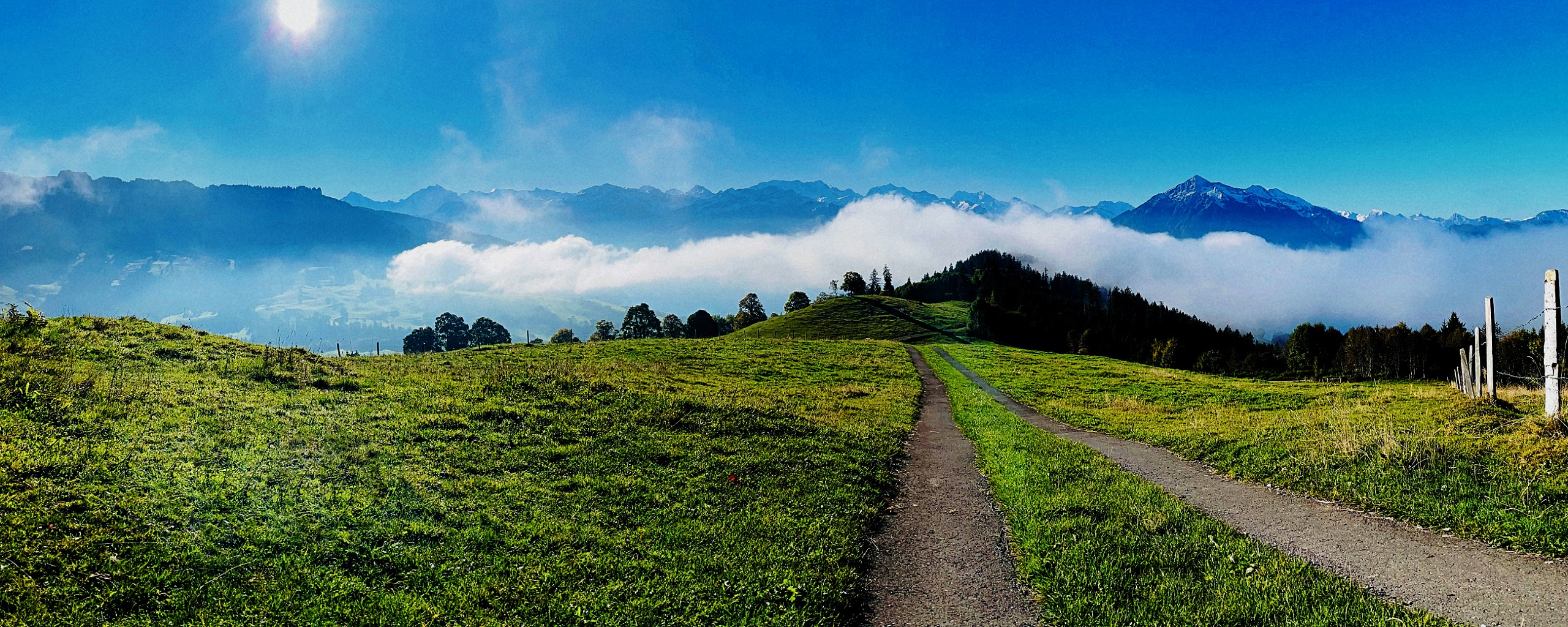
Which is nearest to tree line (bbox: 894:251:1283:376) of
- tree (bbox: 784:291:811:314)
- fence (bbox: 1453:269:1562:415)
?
tree (bbox: 784:291:811:314)

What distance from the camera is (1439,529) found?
31.1 ft

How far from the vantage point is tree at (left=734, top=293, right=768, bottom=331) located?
149 metres

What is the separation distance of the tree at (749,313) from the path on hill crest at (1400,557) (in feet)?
447

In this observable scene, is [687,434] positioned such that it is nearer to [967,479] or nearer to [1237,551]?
[967,479]

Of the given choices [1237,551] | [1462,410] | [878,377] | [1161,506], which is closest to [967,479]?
[1161,506]

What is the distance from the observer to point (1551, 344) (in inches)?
494

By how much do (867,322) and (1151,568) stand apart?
11150 cm

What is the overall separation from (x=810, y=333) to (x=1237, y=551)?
104 m

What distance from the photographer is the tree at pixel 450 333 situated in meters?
113

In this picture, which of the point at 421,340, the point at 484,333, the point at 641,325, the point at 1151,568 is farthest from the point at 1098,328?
the point at 1151,568

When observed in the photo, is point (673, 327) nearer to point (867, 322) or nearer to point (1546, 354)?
point (867, 322)

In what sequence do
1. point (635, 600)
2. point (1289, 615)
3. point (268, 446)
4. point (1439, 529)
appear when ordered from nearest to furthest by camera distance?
point (1289, 615) → point (635, 600) → point (1439, 529) → point (268, 446)

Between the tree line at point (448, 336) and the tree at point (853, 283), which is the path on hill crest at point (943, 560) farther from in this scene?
the tree at point (853, 283)

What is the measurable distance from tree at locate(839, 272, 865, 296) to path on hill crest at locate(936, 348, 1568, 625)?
16618cm
